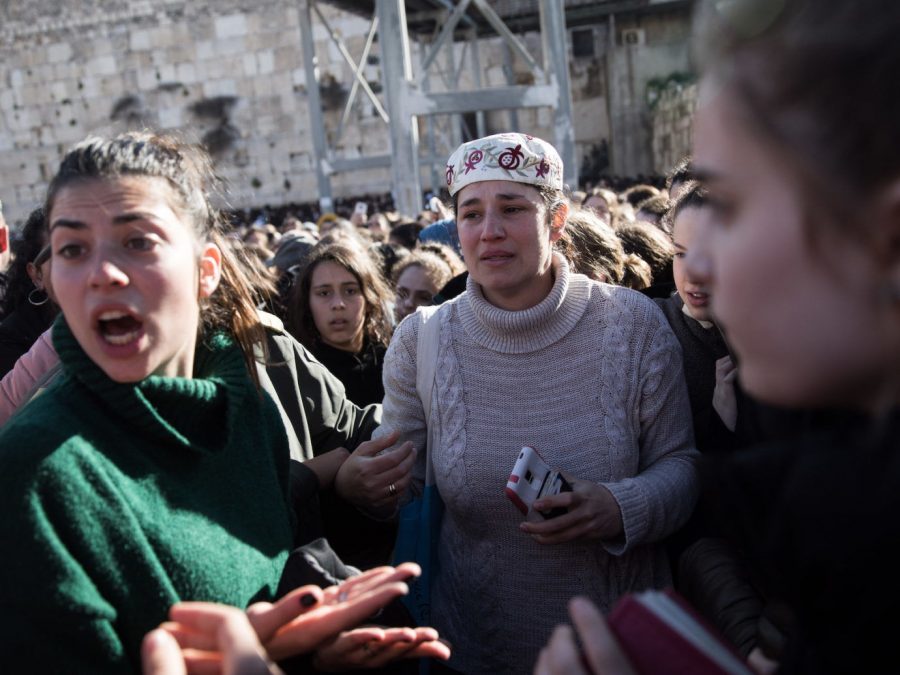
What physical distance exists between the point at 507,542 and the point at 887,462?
153cm

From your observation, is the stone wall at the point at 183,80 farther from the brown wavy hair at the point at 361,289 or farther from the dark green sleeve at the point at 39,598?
the dark green sleeve at the point at 39,598

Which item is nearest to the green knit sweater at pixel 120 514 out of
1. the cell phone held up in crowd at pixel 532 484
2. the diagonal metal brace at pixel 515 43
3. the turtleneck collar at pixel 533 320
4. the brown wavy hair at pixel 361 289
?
the cell phone held up in crowd at pixel 532 484

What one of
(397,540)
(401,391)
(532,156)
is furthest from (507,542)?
(532,156)

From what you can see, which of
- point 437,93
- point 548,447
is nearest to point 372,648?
point 548,447

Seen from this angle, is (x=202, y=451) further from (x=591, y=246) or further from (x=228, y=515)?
(x=591, y=246)

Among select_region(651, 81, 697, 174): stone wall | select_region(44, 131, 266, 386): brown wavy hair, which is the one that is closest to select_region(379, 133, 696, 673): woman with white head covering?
select_region(44, 131, 266, 386): brown wavy hair

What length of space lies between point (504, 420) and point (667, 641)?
1250 mm

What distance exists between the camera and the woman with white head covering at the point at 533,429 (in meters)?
2.13

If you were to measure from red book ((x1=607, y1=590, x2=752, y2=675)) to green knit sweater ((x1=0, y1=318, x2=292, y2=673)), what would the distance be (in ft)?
2.51

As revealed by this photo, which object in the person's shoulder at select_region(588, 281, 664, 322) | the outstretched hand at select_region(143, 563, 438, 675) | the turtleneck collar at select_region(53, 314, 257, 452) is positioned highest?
the person's shoulder at select_region(588, 281, 664, 322)

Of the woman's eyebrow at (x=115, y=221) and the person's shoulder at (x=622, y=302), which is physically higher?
the woman's eyebrow at (x=115, y=221)

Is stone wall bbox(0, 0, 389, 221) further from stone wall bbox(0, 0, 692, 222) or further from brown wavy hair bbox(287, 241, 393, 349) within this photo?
brown wavy hair bbox(287, 241, 393, 349)

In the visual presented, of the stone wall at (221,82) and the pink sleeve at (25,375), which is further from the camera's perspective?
the stone wall at (221,82)

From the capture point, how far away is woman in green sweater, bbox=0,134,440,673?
124 centimetres
